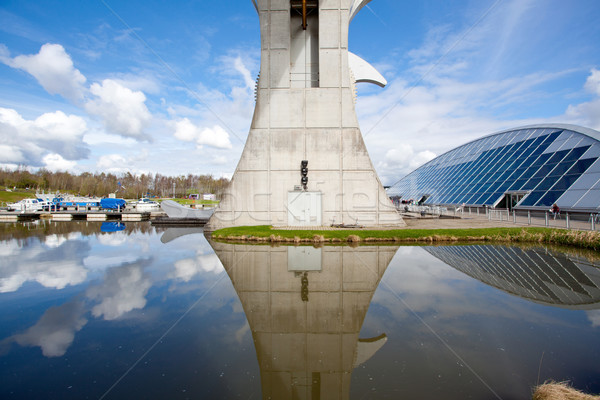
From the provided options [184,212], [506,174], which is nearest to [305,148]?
[184,212]

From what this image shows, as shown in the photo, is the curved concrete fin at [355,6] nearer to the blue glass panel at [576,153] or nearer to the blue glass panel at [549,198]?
the blue glass panel at [549,198]

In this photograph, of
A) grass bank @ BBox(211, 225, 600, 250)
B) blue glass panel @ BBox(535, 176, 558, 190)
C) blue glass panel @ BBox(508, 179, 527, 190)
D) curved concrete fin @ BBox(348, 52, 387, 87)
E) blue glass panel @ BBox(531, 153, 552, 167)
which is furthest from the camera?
blue glass panel @ BBox(531, 153, 552, 167)

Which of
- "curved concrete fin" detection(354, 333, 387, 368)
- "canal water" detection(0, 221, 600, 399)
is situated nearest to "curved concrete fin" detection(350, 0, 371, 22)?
"canal water" detection(0, 221, 600, 399)

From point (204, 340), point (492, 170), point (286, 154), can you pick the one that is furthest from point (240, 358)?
point (492, 170)

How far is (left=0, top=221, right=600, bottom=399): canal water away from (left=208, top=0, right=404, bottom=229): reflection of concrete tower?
31.5ft

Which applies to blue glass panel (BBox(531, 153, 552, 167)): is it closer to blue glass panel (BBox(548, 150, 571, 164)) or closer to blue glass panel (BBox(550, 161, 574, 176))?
blue glass panel (BBox(548, 150, 571, 164))

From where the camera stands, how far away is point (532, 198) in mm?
26562

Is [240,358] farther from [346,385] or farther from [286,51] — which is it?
[286,51]

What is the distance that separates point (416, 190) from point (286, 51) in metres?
35.1

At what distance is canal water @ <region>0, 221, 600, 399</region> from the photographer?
433cm

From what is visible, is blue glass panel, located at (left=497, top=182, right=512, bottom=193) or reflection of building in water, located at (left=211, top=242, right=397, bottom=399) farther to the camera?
blue glass panel, located at (left=497, top=182, right=512, bottom=193)

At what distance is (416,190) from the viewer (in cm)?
4881

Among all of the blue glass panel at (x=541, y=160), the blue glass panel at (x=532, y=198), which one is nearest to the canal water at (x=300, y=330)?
the blue glass panel at (x=532, y=198)

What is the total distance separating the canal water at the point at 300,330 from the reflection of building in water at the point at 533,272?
0.23 feet
